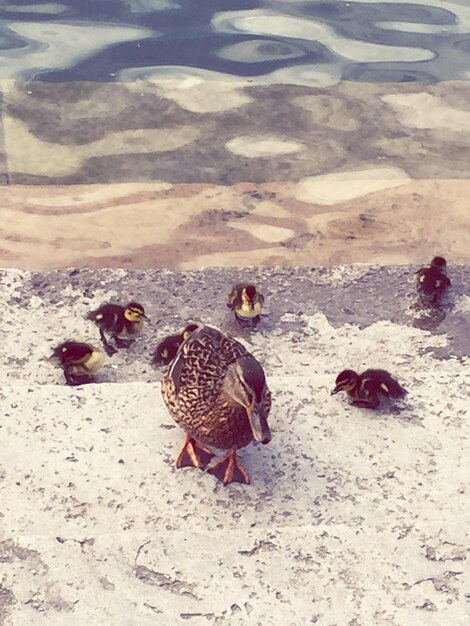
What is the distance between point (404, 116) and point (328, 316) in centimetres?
244

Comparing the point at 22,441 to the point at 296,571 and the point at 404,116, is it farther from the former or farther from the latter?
the point at 404,116

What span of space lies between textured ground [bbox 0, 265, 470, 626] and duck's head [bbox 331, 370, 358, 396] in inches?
1.4

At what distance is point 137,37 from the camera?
308 inches

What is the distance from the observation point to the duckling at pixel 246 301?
4523 mm

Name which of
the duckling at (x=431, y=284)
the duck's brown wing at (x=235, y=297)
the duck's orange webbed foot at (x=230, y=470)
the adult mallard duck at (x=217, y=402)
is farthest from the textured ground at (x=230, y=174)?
the duck's orange webbed foot at (x=230, y=470)

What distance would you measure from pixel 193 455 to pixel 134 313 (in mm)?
1378

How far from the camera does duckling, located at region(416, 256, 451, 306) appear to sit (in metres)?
4.73

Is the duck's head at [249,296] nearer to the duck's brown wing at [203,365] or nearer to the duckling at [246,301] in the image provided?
the duckling at [246,301]

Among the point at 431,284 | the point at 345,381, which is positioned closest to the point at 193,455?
the point at 345,381

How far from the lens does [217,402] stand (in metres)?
3.16

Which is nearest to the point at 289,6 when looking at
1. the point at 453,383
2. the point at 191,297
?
the point at 191,297

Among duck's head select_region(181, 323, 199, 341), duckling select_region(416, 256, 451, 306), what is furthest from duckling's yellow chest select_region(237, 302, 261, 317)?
duckling select_region(416, 256, 451, 306)

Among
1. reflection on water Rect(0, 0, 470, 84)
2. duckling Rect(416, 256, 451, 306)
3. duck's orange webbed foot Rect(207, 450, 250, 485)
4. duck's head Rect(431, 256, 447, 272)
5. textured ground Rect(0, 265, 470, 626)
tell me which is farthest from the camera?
reflection on water Rect(0, 0, 470, 84)

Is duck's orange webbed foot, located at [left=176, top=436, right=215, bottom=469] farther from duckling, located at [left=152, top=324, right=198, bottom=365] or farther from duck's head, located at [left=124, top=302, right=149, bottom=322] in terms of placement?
duck's head, located at [left=124, top=302, right=149, bottom=322]
